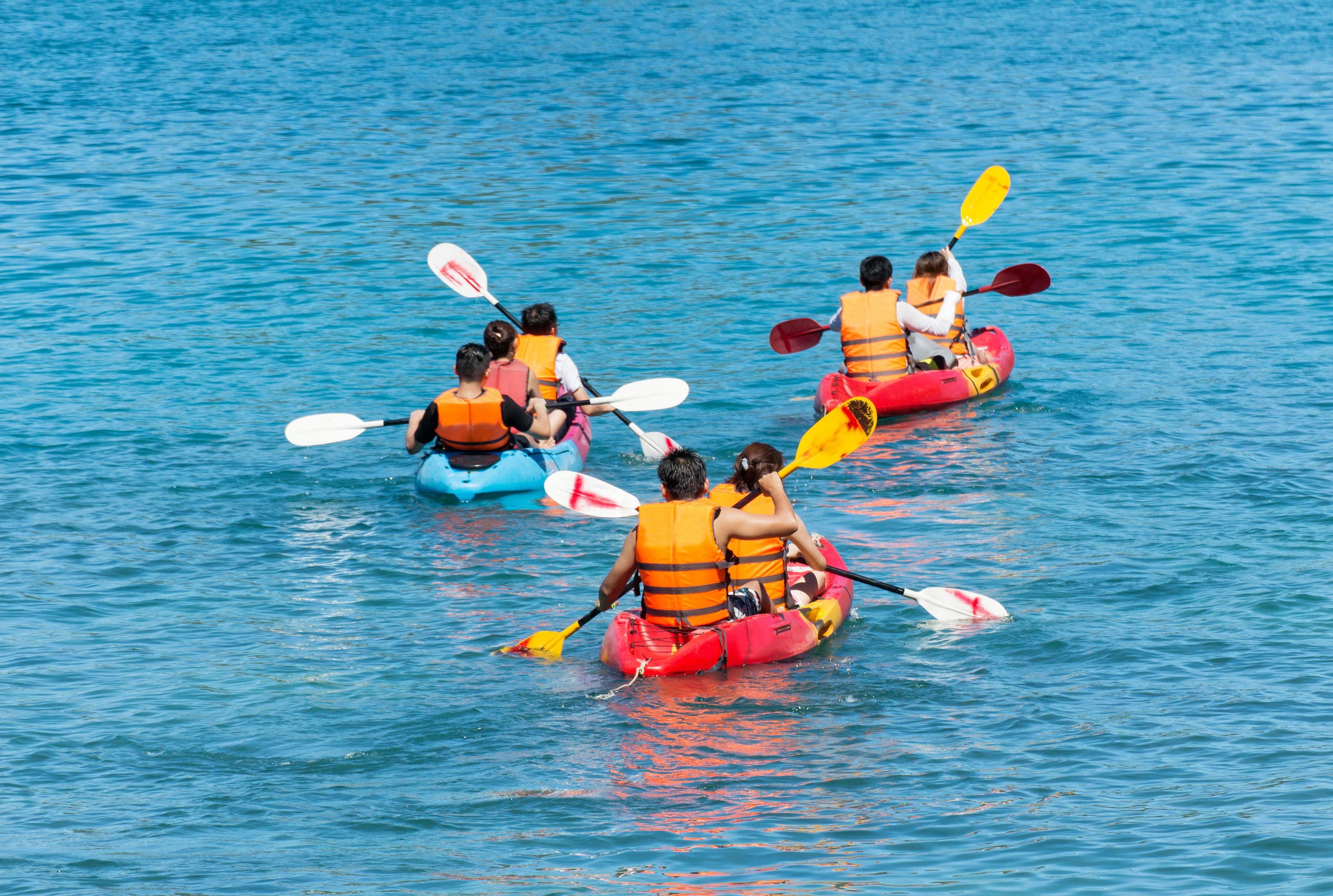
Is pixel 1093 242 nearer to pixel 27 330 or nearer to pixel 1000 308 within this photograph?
pixel 1000 308

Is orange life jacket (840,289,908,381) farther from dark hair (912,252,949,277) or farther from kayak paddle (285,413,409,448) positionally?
kayak paddle (285,413,409,448)

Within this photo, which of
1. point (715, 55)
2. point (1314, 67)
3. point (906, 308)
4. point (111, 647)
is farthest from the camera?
point (715, 55)

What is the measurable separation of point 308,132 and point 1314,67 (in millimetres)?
20895

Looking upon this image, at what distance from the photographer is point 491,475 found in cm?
1198

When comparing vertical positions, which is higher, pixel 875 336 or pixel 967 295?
pixel 967 295

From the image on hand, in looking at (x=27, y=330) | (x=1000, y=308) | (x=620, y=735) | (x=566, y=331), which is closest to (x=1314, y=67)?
(x=1000, y=308)

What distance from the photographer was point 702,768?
762 centimetres

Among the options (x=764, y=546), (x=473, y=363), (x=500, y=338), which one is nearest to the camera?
(x=764, y=546)

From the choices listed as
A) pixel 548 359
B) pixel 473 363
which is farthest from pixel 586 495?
pixel 548 359

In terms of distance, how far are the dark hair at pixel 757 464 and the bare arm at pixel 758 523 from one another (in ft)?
0.40

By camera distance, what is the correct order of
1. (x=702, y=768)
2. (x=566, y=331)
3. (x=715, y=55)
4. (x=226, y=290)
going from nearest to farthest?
(x=702, y=768), (x=566, y=331), (x=226, y=290), (x=715, y=55)

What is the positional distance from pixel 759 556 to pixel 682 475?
30.9 inches

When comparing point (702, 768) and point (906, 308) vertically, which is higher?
point (906, 308)

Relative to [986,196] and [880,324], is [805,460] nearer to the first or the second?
[880,324]
